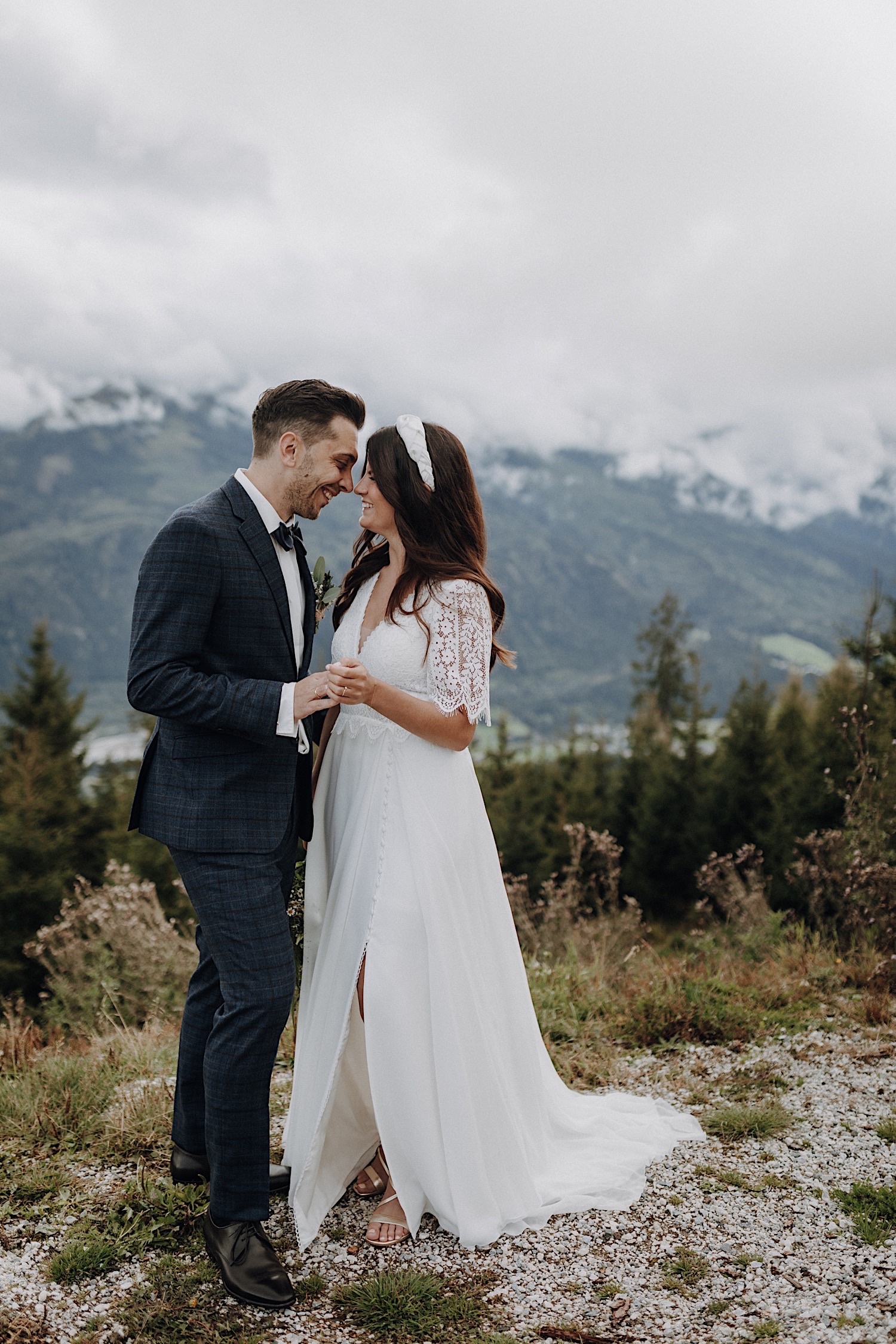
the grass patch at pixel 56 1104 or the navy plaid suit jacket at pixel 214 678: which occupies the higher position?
the navy plaid suit jacket at pixel 214 678

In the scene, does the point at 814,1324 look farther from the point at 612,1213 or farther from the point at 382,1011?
the point at 382,1011

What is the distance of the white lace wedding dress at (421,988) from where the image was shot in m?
3.53

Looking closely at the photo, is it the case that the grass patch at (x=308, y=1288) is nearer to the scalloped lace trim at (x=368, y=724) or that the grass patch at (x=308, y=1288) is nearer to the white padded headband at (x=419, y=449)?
the scalloped lace trim at (x=368, y=724)

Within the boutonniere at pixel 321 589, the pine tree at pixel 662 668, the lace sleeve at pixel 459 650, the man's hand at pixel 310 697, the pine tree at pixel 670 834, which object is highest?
the pine tree at pixel 662 668

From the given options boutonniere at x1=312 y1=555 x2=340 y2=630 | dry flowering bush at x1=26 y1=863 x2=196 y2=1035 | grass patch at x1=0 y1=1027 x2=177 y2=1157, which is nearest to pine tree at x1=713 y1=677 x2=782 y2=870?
dry flowering bush at x1=26 y1=863 x2=196 y2=1035

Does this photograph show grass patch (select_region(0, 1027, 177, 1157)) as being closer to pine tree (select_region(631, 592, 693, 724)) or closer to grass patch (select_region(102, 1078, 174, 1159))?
grass patch (select_region(102, 1078, 174, 1159))

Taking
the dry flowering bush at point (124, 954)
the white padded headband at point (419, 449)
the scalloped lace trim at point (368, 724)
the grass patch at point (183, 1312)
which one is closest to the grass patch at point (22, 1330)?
the grass patch at point (183, 1312)

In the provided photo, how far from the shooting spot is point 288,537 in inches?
137

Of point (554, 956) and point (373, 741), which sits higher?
point (373, 741)

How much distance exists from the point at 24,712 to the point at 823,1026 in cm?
2963

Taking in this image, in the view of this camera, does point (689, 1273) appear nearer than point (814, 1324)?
No

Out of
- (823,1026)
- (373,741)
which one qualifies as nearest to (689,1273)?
(373,741)

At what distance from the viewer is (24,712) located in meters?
30.8

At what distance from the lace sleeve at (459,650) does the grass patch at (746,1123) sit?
2242 mm
